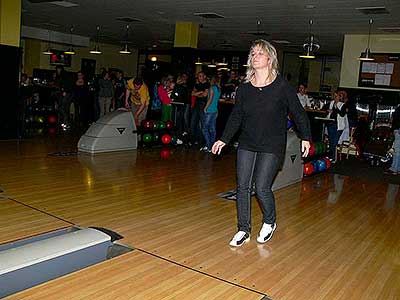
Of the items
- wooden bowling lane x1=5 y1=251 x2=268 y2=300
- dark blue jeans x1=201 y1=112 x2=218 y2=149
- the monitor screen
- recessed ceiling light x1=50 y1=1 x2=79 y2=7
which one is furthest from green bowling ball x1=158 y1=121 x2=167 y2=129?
the monitor screen

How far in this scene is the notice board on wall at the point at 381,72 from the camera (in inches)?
352

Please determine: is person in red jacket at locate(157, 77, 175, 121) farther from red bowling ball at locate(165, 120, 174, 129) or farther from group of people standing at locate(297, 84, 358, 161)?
group of people standing at locate(297, 84, 358, 161)

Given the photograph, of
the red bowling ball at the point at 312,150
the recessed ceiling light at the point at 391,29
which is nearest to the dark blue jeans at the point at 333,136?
the red bowling ball at the point at 312,150

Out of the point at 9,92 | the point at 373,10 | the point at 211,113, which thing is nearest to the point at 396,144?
the point at 373,10

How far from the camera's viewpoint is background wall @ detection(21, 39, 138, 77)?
13.7 m

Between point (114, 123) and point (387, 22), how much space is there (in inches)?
186

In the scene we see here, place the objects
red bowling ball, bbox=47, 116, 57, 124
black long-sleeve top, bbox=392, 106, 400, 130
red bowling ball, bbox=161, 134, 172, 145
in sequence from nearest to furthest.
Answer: black long-sleeve top, bbox=392, 106, 400, 130 → red bowling ball, bbox=161, 134, 172, 145 → red bowling ball, bbox=47, 116, 57, 124

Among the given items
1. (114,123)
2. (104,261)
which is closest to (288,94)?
(104,261)

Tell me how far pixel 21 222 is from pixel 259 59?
1.95 meters

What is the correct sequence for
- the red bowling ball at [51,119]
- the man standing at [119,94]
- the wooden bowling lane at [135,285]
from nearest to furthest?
the wooden bowling lane at [135,285]
the red bowling ball at [51,119]
the man standing at [119,94]

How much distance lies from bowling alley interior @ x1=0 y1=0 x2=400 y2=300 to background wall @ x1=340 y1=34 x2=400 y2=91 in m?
0.02

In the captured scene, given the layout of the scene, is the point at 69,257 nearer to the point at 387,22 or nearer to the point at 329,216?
the point at 329,216

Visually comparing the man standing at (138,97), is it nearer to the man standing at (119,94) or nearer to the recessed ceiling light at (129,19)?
the recessed ceiling light at (129,19)

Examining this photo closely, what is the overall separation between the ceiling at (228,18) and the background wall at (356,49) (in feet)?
1.01
